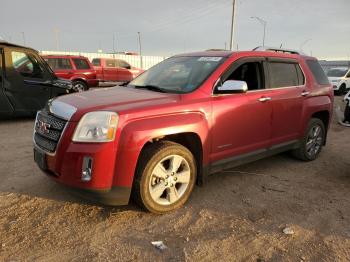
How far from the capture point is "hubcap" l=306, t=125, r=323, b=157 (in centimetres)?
589

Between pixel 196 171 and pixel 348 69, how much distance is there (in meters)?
19.9

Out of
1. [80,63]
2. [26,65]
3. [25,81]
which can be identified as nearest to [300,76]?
[25,81]

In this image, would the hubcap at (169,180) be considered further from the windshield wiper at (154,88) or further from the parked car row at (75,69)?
the parked car row at (75,69)

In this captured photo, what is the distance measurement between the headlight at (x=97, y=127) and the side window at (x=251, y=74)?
193 cm

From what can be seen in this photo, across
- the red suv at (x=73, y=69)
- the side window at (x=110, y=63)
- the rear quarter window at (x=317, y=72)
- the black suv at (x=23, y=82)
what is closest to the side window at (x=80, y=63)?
the red suv at (x=73, y=69)

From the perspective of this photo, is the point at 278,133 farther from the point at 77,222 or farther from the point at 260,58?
the point at 77,222

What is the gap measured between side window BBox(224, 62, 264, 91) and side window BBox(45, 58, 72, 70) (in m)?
12.2

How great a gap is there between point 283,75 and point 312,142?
1.44 m

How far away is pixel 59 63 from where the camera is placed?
15430mm

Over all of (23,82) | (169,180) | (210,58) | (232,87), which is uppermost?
(210,58)

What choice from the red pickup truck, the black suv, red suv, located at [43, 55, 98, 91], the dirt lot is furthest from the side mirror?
the red pickup truck

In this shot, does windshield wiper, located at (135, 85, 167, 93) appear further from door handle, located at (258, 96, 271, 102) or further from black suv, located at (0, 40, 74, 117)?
black suv, located at (0, 40, 74, 117)

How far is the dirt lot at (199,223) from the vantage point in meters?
3.10

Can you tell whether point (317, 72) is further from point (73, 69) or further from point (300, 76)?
point (73, 69)
